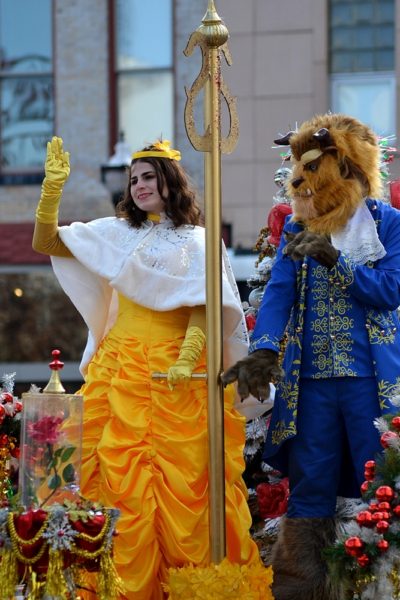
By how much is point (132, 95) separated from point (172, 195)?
8008 millimetres

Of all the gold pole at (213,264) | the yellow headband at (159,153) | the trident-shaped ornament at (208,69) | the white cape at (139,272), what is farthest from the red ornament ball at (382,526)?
the yellow headband at (159,153)

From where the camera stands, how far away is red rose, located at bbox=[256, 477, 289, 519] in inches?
223

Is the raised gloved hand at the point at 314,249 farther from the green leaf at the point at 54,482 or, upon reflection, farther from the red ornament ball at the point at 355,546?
the green leaf at the point at 54,482

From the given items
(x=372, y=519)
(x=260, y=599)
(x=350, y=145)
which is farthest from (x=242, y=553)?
(x=350, y=145)

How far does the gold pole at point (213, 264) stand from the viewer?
4.47 meters

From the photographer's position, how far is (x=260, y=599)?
15.3 feet

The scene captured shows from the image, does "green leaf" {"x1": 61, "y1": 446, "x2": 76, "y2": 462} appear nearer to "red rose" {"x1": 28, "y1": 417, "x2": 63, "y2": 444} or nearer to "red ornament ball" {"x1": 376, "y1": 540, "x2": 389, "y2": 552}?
"red rose" {"x1": 28, "y1": 417, "x2": 63, "y2": 444}

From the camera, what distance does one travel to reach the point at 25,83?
44.1 ft

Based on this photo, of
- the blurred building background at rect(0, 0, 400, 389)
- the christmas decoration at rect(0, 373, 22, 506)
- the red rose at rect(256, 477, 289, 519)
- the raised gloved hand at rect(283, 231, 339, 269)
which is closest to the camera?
the raised gloved hand at rect(283, 231, 339, 269)

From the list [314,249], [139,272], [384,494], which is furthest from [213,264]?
[384,494]

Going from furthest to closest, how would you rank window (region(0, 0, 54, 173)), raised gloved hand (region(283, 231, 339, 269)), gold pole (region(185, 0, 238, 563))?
window (region(0, 0, 54, 173)), raised gloved hand (region(283, 231, 339, 269)), gold pole (region(185, 0, 238, 563))

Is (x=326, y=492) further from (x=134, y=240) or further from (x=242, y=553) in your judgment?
(x=134, y=240)

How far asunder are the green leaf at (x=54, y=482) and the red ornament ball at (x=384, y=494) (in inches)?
40.7

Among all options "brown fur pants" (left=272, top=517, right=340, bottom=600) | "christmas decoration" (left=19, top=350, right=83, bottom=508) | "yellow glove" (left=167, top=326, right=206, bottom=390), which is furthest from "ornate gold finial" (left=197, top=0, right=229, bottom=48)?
"brown fur pants" (left=272, top=517, right=340, bottom=600)
